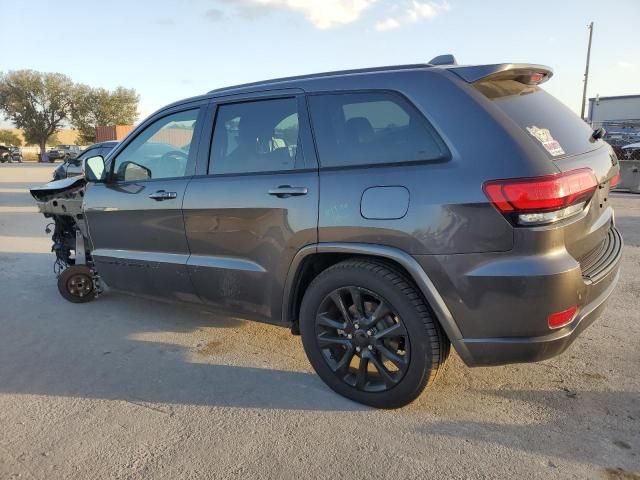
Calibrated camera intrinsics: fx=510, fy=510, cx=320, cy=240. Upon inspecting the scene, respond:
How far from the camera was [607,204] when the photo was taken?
10.2 feet

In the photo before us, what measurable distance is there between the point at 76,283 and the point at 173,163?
198 centimetres

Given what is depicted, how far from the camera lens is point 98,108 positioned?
58.1 m

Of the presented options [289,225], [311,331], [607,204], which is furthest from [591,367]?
[289,225]

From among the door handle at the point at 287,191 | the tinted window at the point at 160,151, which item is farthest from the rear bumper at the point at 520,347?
the tinted window at the point at 160,151

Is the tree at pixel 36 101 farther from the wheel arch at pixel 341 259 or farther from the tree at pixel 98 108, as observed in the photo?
the wheel arch at pixel 341 259

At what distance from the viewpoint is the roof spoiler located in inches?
108

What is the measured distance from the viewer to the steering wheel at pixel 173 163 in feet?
12.5

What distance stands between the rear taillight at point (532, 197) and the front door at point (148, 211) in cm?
222

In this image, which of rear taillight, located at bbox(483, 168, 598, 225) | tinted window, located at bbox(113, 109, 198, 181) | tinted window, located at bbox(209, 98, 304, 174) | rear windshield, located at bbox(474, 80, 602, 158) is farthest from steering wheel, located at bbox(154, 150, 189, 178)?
rear taillight, located at bbox(483, 168, 598, 225)

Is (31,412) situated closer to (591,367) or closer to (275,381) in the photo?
(275,381)

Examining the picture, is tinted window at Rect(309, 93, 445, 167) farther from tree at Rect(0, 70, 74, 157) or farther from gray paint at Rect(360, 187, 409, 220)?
tree at Rect(0, 70, 74, 157)

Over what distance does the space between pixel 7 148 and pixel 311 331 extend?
4816 centimetres

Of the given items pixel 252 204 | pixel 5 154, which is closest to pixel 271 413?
pixel 252 204

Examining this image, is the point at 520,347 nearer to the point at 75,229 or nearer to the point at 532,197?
the point at 532,197
